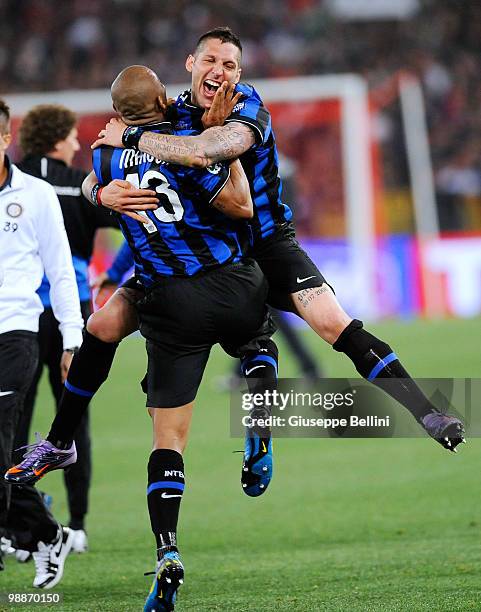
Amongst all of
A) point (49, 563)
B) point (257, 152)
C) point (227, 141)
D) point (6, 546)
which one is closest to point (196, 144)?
point (227, 141)

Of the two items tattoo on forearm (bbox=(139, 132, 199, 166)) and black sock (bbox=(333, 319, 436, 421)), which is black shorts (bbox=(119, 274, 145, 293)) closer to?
tattoo on forearm (bbox=(139, 132, 199, 166))

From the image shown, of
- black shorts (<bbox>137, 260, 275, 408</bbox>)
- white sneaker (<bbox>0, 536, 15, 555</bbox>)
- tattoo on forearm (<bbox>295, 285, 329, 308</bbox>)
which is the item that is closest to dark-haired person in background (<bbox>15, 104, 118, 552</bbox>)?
white sneaker (<bbox>0, 536, 15, 555</bbox>)

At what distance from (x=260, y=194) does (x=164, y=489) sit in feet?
4.72

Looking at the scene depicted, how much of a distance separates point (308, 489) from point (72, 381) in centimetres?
395

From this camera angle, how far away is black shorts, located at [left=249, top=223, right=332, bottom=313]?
18.4 feet

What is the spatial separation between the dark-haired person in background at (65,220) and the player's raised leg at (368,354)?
6.58 feet

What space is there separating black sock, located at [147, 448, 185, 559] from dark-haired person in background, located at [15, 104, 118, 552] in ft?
7.08

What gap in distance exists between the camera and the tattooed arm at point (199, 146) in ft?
16.0

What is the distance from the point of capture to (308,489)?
361 inches

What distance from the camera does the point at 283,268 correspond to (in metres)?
5.66

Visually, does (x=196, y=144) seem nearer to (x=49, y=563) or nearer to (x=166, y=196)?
(x=166, y=196)

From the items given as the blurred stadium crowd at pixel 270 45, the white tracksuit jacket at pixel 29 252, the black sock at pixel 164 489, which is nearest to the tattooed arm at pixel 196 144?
the white tracksuit jacket at pixel 29 252

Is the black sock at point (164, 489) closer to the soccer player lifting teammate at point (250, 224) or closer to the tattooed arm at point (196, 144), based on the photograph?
the soccer player lifting teammate at point (250, 224)

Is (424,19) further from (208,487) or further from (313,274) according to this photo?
(313,274)
